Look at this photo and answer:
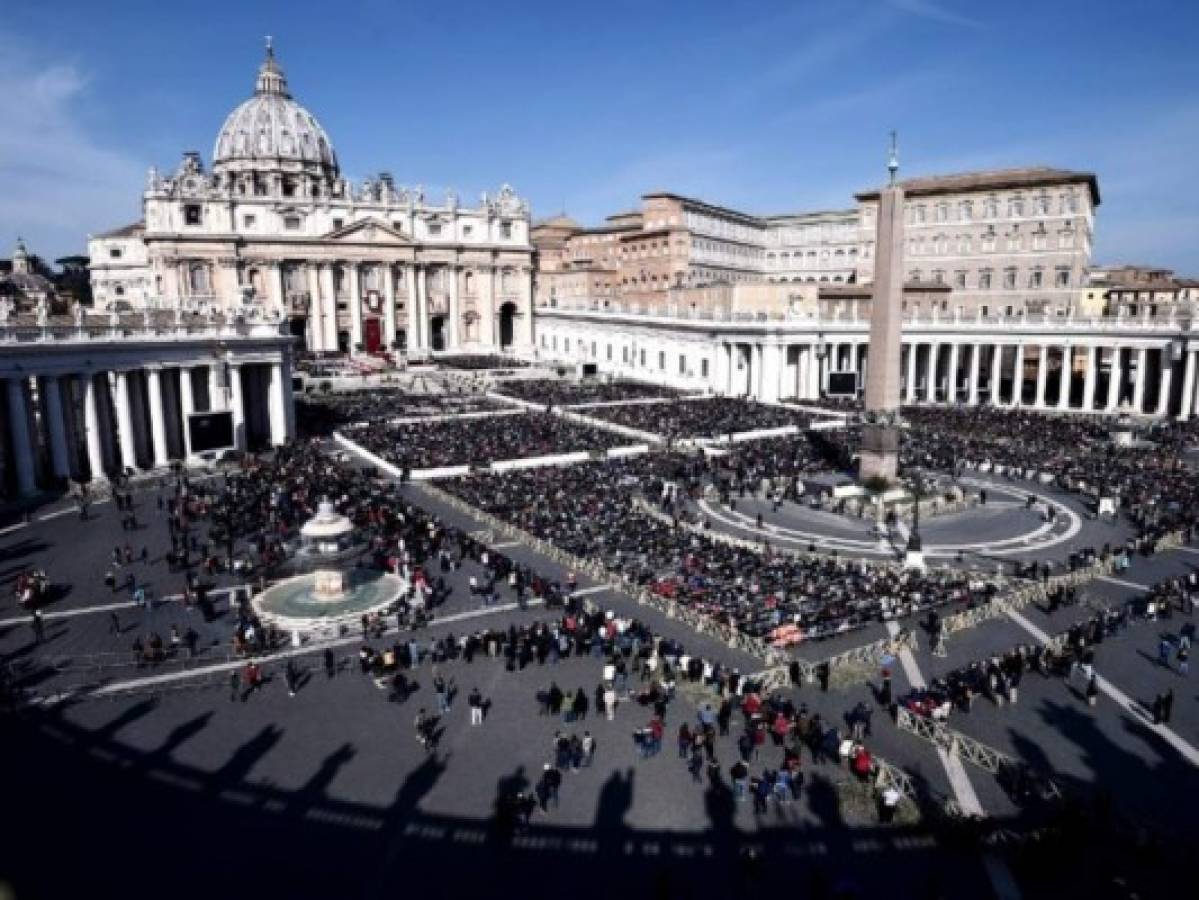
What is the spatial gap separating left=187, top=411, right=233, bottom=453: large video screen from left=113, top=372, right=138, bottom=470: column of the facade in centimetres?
263

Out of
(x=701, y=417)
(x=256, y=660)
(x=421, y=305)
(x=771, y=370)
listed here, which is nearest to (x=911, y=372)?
(x=771, y=370)

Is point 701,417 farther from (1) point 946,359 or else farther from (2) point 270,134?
(2) point 270,134

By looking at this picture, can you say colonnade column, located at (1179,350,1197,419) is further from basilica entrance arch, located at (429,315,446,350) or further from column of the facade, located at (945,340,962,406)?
basilica entrance arch, located at (429,315,446,350)

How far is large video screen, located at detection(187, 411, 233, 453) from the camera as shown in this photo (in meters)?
41.4

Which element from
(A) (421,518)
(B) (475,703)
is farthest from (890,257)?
(B) (475,703)

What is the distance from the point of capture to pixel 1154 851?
41.8 ft

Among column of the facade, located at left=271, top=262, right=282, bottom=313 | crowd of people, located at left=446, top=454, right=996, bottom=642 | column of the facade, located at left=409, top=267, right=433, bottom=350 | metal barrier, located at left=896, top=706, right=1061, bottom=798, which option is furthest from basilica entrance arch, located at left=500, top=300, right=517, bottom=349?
metal barrier, located at left=896, top=706, right=1061, bottom=798

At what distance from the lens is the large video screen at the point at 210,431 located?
4144 cm

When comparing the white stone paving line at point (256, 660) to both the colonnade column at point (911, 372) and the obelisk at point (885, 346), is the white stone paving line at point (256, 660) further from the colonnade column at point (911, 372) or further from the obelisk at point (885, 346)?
the colonnade column at point (911, 372)

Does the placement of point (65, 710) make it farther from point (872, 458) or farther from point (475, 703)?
point (872, 458)

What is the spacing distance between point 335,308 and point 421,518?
213 feet

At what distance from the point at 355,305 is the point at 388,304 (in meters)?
3.39

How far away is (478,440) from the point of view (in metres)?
43.8

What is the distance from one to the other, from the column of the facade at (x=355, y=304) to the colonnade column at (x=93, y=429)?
49584 millimetres
